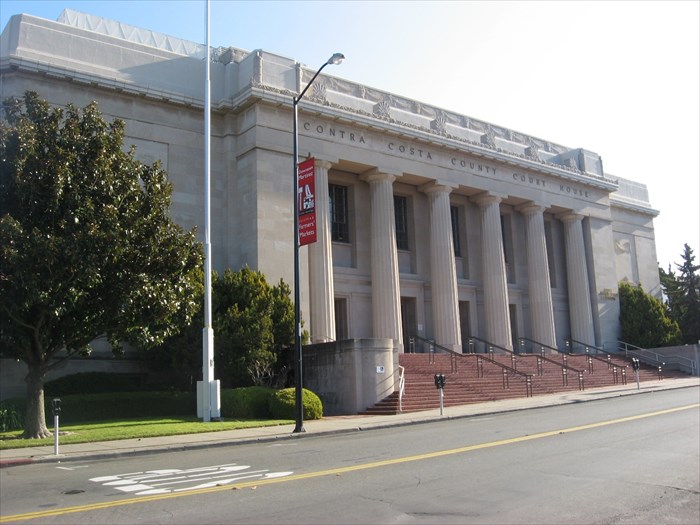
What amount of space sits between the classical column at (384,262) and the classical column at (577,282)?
56.9 feet

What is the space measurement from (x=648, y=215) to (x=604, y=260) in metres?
11.8

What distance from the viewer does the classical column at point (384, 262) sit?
37031 mm

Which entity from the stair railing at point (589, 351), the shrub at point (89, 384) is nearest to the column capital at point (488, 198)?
the stair railing at point (589, 351)

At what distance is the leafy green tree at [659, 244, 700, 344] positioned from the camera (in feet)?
174

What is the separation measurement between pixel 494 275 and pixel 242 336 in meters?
21.7

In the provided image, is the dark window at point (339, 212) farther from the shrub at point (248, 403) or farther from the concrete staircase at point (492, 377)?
the shrub at point (248, 403)

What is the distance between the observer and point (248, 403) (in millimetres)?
23984

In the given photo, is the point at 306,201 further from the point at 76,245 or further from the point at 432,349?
the point at 432,349

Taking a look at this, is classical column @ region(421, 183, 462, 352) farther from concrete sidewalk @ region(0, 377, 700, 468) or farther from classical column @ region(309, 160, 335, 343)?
concrete sidewalk @ region(0, 377, 700, 468)

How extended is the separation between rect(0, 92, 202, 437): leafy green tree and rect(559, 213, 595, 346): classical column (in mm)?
34901

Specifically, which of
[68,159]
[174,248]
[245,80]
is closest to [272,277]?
[245,80]

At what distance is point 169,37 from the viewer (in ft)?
128

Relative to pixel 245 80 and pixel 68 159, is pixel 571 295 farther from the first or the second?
pixel 68 159

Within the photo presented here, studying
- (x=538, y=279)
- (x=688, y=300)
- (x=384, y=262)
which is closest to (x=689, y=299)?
(x=688, y=300)
